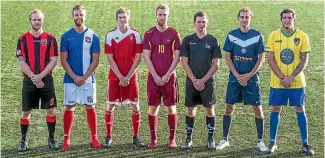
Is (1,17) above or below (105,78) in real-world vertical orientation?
above

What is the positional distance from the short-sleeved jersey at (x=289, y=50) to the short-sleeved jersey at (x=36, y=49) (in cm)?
258

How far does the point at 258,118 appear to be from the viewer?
7.36 metres

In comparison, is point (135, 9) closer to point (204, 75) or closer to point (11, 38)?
point (11, 38)

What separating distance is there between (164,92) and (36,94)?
60.4 inches

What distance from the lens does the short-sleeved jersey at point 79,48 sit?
723 centimetres

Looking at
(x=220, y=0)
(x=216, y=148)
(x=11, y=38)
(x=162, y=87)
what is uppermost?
(x=220, y=0)

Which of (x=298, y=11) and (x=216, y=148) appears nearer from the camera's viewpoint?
(x=216, y=148)

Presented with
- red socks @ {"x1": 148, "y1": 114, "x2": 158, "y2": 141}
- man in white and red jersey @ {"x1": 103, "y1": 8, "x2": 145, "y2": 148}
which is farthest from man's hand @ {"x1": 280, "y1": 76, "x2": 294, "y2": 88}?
man in white and red jersey @ {"x1": 103, "y1": 8, "x2": 145, "y2": 148}

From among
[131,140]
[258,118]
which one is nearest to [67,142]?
[131,140]

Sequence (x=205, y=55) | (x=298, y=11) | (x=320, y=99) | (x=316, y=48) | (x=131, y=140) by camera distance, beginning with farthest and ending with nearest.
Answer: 1. (x=298, y=11)
2. (x=316, y=48)
3. (x=320, y=99)
4. (x=131, y=140)
5. (x=205, y=55)

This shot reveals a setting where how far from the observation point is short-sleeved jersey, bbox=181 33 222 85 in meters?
7.16

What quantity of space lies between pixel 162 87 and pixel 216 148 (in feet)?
3.30

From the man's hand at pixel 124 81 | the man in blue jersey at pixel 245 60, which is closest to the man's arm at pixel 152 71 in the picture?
the man's hand at pixel 124 81

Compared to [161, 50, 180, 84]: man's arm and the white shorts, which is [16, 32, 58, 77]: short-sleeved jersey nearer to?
the white shorts
